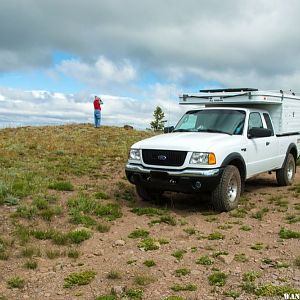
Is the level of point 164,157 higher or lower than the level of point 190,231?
higher

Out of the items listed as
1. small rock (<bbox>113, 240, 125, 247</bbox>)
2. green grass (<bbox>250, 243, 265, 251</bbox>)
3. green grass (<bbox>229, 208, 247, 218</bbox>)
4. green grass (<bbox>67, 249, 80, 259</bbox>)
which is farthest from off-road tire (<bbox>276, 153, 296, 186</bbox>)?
green grass (<bbox>67, 249, 80, 259</bbox>)

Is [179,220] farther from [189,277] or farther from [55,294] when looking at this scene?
[55,294]

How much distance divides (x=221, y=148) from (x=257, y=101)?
240cm

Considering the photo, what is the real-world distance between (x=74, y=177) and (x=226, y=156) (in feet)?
13.6

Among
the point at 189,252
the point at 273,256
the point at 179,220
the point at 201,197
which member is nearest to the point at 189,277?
the point at 189,252

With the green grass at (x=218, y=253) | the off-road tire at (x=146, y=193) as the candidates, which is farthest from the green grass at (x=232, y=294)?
the off-road tire at (x=146, y=193)

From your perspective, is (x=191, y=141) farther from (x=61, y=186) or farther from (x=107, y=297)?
(x=107, y=297)

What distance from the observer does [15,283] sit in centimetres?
505

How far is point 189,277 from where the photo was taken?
17.0 feet

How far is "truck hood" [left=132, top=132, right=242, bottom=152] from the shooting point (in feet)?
26.0

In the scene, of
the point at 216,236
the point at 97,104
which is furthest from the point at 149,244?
the point at 97,104

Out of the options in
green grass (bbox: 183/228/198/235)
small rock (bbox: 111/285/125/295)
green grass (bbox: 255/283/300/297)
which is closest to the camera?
green grass (bbox: 255/283/300/297)

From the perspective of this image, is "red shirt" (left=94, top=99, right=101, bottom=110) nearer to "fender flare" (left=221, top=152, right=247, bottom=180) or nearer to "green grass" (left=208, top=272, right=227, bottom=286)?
"fender flare" (left=221, top=152, right=247, bottom=180)

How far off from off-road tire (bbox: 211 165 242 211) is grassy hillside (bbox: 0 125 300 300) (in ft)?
0.59
